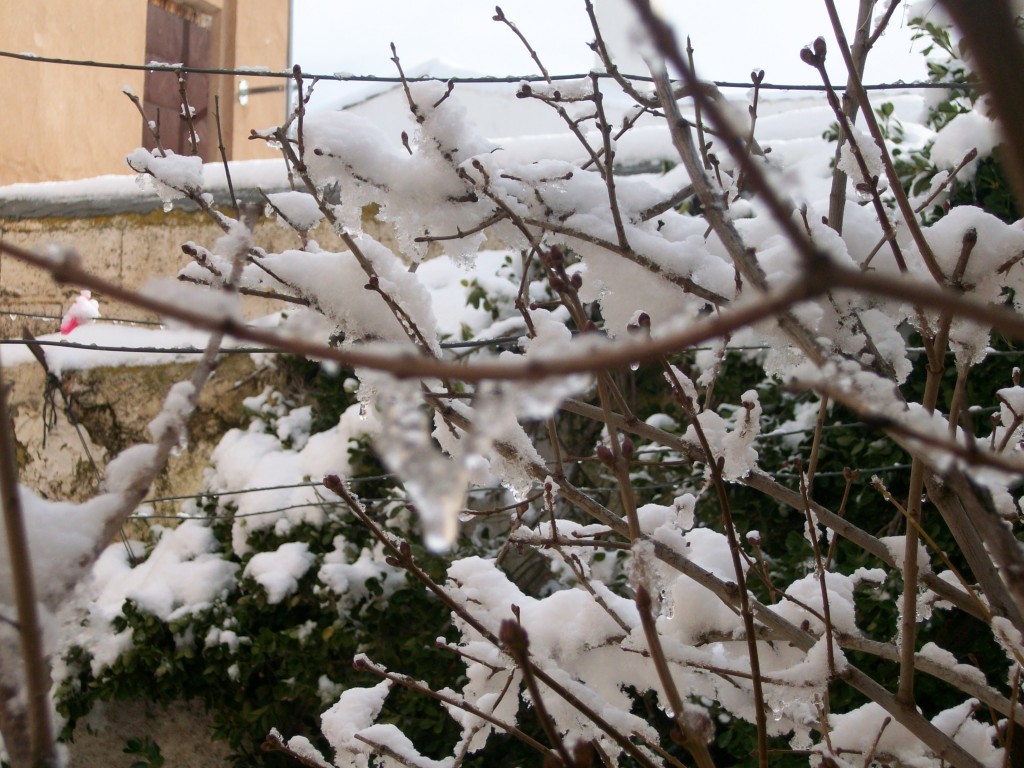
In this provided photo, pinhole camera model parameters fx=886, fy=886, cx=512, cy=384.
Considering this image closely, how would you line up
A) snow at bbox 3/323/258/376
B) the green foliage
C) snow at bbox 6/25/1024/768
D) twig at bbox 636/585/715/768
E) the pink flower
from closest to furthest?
twig at bbox 636/585/715/768 → snow at bbox 6/25/1024/768 → the green foliage → the pink flower → snow at bbox 3/323/258/376

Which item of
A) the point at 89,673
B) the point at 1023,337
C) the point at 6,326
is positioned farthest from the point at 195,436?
the point at 1023,337

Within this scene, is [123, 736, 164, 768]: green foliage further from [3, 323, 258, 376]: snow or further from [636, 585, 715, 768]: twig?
[636, 585, 715, 768]: twig

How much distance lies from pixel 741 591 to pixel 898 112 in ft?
14.1

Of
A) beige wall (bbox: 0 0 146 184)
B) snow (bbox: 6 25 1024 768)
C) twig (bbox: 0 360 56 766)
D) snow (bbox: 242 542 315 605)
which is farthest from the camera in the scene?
beige wall (bbox: 0 0 146 184)

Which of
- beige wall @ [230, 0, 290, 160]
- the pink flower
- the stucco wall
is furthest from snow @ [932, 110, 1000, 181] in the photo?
beige wall @ [230, 0, 290, 160]

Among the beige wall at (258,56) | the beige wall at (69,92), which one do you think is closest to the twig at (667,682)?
the beige wall at (69,92)

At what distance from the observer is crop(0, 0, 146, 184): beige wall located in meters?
6.05

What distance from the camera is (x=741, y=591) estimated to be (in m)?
1.06

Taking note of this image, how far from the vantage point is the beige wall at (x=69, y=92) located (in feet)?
19.9

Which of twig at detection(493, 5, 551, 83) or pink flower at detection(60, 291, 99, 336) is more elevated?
twig at detection(493, 5, 551, 83)

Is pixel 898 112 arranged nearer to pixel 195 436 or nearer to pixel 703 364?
pixel 703 364

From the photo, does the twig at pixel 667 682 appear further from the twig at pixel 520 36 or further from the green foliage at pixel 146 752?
the green foliage at pixel 146 752

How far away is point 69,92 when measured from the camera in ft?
21.3

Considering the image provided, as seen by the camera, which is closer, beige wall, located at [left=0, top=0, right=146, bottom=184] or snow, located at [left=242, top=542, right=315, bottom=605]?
snow, located at [left=242, top=542, right=315, bottom=605]
